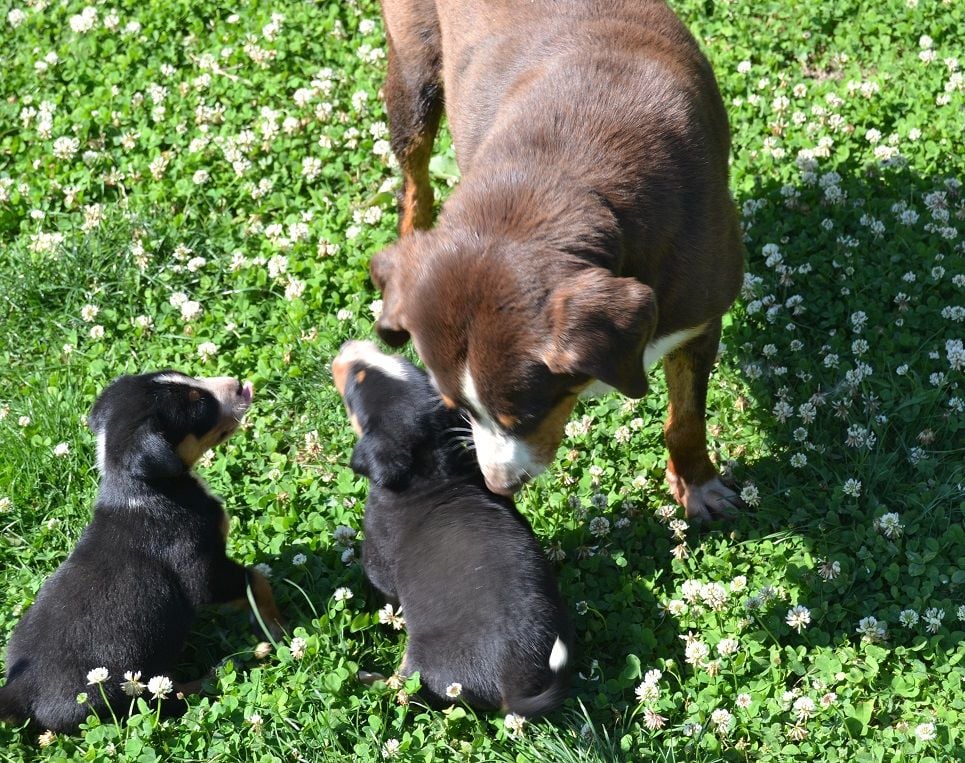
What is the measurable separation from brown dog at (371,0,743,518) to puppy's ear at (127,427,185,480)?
0.92 metres

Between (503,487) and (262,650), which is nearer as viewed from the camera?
(503,487)

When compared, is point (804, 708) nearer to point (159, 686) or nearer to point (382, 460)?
point (382, 460)

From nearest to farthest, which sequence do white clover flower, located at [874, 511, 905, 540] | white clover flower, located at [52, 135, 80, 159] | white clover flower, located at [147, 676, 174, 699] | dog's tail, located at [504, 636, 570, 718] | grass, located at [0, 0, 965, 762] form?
dog's tail, located at [504, 636, 570, 718], white clover flower, located at [147, 676, 174, 699], grass, located at [0, 0, 965, 762], white clover flower, located at [874, 511, 905, 540], white clover flower, located at [52, 135, 80, 159]

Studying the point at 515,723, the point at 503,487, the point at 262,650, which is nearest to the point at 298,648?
the point at 262,650

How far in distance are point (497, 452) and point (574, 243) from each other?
0.81 metres

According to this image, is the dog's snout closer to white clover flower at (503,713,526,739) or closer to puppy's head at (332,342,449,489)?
puppy's head at (332,342,449,489)

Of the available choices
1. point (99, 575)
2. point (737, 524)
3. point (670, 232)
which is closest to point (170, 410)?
point (99, 575)

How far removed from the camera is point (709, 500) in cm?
462

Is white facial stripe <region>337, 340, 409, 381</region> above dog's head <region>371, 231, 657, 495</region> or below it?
below

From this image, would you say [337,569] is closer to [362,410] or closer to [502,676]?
[362,410]

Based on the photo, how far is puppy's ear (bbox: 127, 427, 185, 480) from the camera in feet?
13.2

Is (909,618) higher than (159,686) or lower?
lower

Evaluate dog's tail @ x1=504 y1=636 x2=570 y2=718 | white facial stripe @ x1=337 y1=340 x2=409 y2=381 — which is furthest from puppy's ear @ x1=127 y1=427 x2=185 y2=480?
dog's tail @ x1=504 y1=636 x2=570 y2=718

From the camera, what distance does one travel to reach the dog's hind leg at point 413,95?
5.57 m
